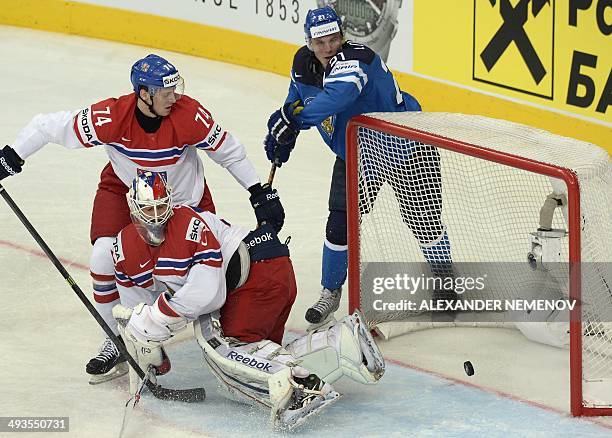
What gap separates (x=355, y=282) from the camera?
5.27m

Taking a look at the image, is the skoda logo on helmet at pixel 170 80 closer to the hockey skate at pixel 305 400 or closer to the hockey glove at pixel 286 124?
the hockey glove at pixel 286 124

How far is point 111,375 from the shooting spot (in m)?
4.92

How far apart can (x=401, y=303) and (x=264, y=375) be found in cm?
111

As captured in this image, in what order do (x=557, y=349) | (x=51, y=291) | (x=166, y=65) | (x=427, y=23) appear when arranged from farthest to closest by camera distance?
(x=427, y=23) < (x=51, y=291) < (x=557, y=349) < (x=166, y=65)

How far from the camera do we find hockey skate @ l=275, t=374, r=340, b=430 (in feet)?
14.3

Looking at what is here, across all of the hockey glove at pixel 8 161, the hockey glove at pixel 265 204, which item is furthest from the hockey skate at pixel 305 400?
the hockey glove at pixel 8 161

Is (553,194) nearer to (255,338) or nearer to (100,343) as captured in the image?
(255,338)

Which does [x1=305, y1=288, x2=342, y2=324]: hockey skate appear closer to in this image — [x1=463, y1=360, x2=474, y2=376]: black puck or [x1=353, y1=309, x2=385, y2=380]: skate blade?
[x1=463, y1=360, x2=474, y2=376]: black puck

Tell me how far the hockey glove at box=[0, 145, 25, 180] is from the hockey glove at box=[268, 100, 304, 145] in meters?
0.95

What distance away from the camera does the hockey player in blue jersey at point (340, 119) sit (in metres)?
5.05

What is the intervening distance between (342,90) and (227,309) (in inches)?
37.1

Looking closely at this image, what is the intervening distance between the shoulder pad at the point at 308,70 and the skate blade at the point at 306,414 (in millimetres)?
1361

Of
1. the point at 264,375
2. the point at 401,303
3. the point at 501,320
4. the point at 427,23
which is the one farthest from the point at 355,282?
the point at 427,23

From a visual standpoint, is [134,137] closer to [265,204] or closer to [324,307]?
[265,204]
